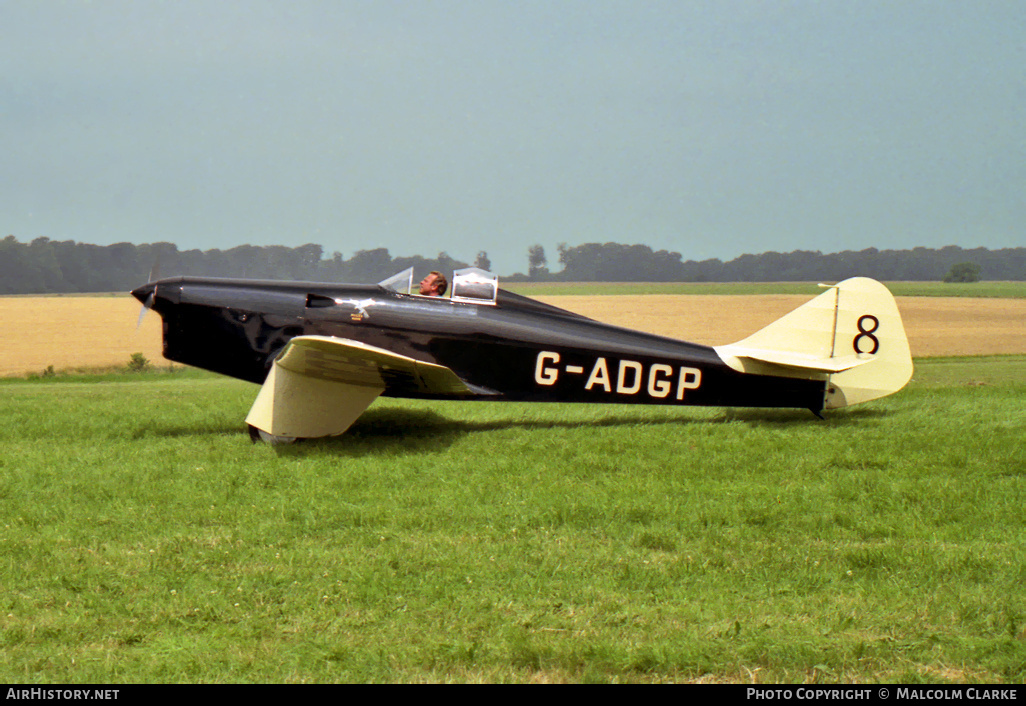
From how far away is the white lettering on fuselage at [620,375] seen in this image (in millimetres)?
8953

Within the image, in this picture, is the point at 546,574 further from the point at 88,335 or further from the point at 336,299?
the point at 88,335

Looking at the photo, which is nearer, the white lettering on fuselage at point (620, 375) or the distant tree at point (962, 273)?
A: the white lettering on fuselage at point (620, 375)

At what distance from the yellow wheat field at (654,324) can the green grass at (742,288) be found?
4.26m

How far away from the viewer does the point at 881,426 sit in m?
9.13

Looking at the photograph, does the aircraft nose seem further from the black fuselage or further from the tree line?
the tree line

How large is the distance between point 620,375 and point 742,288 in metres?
55.5

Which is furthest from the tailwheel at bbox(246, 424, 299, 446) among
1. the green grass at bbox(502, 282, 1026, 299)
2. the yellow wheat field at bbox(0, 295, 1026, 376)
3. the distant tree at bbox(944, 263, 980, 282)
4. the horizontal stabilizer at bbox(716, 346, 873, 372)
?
the distant tree at bbox(944, 263, 980, 282)

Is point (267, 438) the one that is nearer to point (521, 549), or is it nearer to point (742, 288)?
point (521, 549)

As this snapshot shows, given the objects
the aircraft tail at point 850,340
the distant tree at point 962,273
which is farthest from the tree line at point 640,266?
the aircraft tail at point 850,340

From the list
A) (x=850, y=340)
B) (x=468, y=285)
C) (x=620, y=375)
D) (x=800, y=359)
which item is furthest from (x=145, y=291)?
(x=850, y=340)

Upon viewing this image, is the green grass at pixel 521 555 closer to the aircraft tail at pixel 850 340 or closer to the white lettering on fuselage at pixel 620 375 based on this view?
the white lettering on fuselage at pixel 620 375
